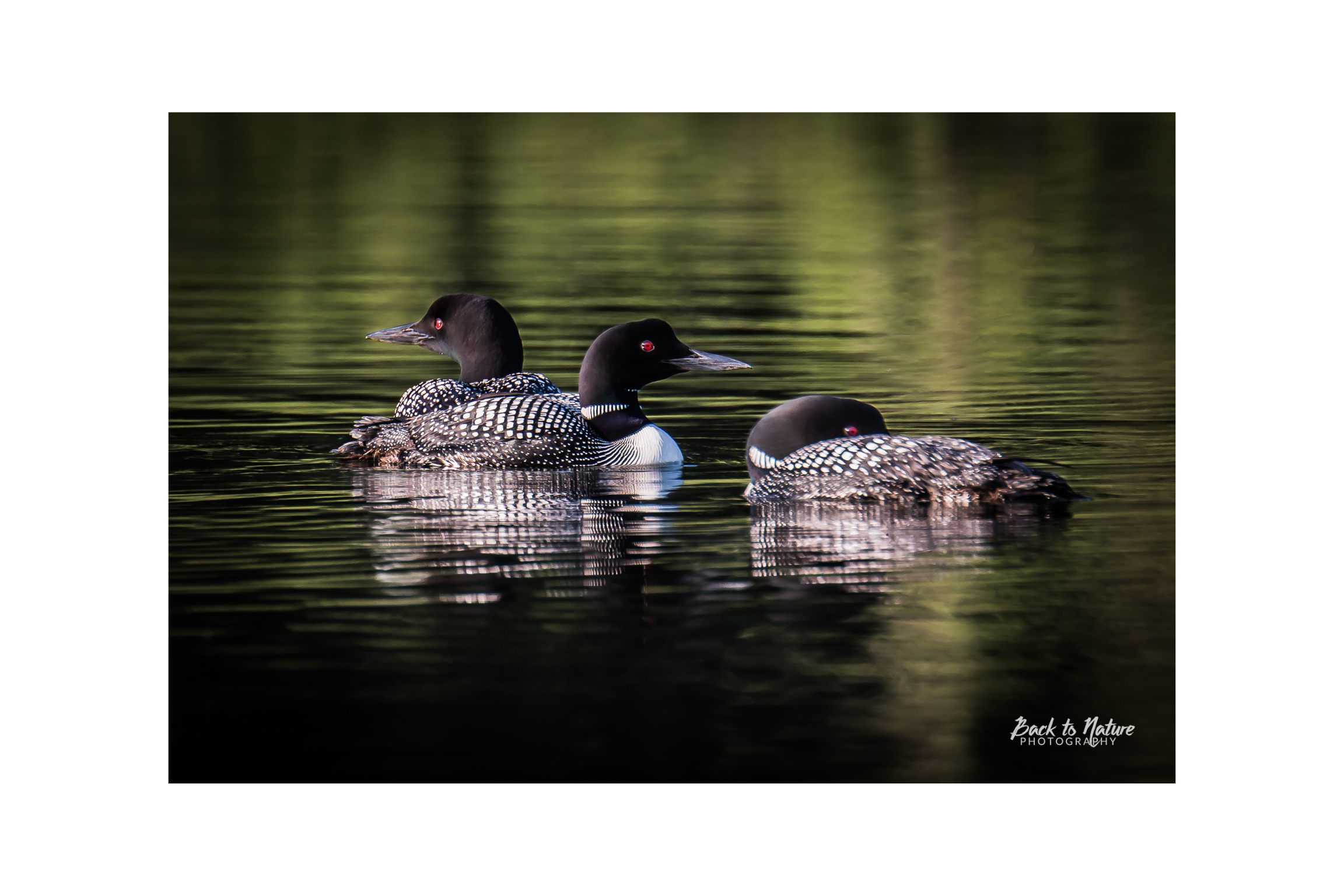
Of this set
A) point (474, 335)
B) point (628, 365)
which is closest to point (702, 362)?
point (628, 365)

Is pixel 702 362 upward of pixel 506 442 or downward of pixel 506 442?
upward

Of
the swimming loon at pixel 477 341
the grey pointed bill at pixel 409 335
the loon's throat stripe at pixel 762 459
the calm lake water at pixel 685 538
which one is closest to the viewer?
the calm lake water at pixel 685 538

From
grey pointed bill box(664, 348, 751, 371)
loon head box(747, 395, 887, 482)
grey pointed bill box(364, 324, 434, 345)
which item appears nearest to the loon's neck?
grey pointed bill box(664, 348, 751, 371)

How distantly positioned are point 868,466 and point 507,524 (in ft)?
4.32

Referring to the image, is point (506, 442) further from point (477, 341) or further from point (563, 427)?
point (477, 341)

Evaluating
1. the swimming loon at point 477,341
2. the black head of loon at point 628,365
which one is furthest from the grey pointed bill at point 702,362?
the swimming loon at point 477,341

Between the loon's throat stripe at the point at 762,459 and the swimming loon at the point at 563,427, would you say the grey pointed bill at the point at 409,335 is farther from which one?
the loon's throat stripe at the point at 762,459

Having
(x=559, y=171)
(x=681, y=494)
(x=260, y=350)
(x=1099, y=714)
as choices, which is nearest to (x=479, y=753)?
(x=1099, y=714)

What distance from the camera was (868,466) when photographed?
20.4 ft

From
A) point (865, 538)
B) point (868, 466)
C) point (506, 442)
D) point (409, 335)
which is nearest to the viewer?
point (865, 538)

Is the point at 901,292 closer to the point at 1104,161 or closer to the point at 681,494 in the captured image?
the point at 681,494

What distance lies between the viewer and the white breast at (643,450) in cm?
731

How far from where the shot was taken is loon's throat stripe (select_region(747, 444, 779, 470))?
6.67 meters

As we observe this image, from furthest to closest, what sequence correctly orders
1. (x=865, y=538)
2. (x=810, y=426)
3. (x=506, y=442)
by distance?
(x=506, y=442), (x=810, y=426), (x=865, y=538)
